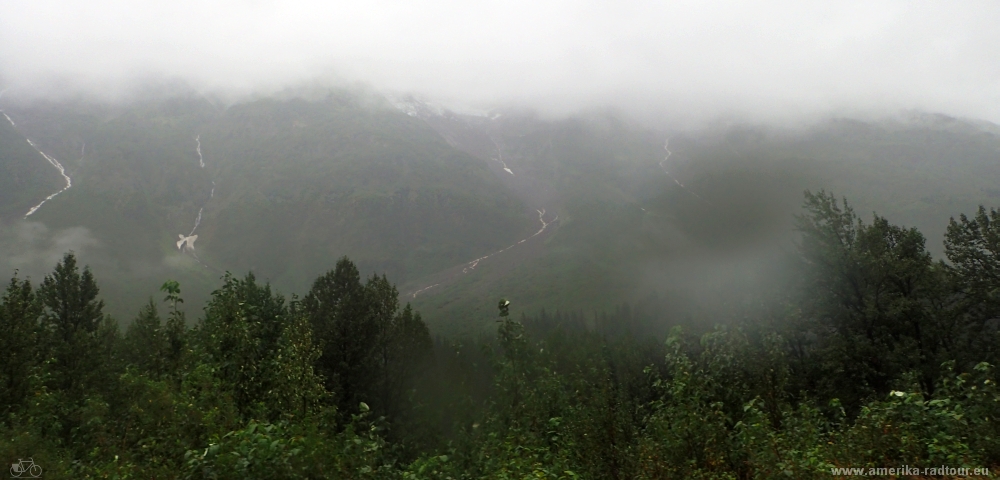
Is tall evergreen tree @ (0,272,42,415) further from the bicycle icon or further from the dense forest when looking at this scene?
the bicycle icon

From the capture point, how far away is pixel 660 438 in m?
12.0

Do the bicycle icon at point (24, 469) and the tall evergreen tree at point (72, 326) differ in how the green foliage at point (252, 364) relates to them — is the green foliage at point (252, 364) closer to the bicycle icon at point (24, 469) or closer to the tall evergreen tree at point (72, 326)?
the bicycle icon at point (24, 469)

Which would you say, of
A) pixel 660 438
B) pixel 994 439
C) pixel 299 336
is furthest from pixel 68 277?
pixel 994 439

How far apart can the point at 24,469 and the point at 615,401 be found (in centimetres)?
1326

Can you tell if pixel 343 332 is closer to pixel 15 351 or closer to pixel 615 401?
pixel 15 351

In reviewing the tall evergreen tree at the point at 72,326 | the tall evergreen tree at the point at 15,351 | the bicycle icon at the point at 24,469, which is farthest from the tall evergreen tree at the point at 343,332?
the bicycle icon at the point at 24,469

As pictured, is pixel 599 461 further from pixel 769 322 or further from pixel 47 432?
pixel 47 432

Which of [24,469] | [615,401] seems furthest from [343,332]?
[24,469]

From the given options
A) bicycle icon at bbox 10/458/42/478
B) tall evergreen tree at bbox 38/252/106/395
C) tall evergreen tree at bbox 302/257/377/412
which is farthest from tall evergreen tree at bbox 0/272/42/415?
tall evergreen tree at bbox 302/257/377/412

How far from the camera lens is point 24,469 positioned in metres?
10.3

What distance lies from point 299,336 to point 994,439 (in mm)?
14498

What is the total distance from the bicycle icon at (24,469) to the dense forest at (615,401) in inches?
8.3

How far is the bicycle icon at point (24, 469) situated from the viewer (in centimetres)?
1020

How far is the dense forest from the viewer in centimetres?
1002
